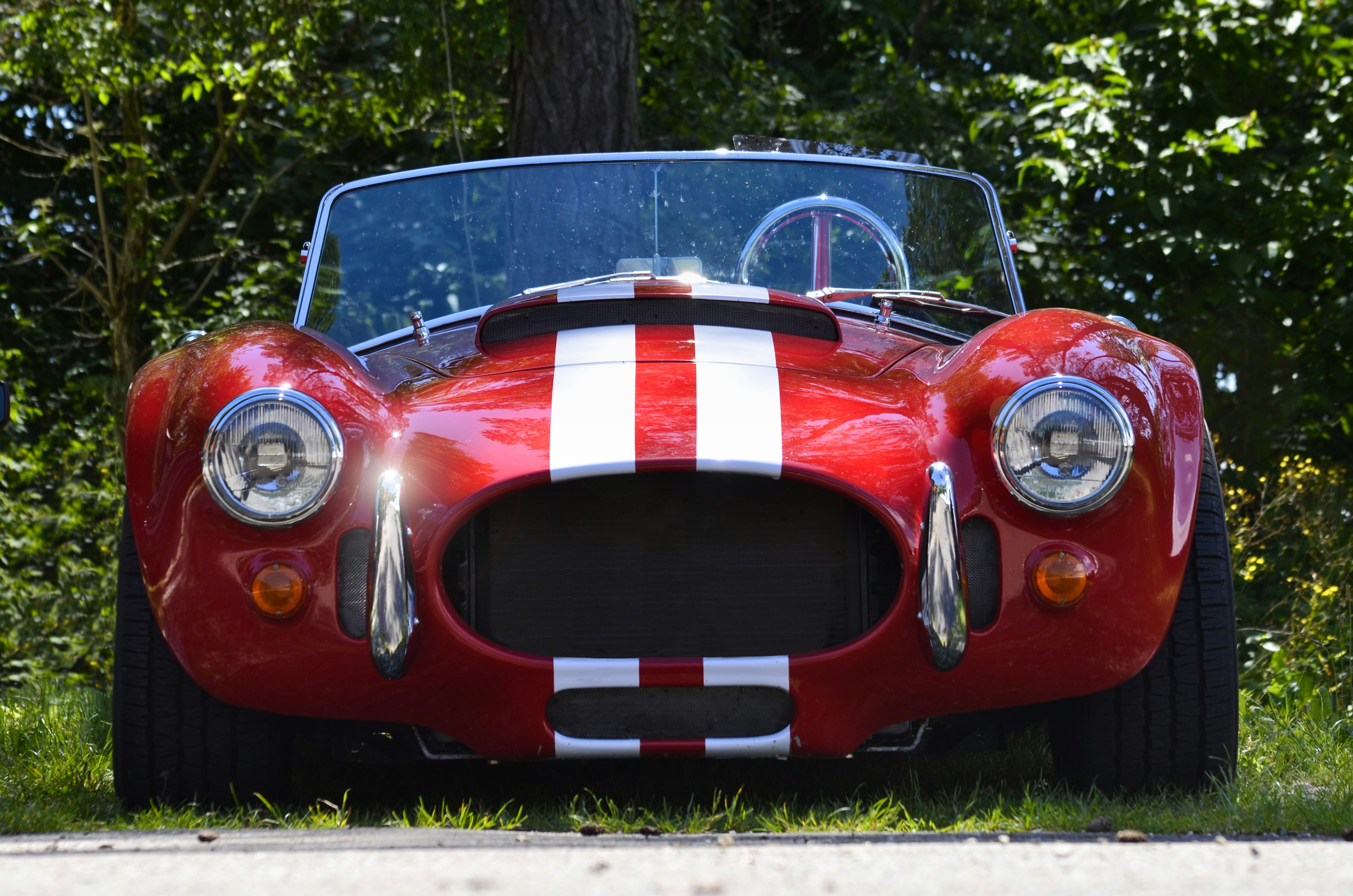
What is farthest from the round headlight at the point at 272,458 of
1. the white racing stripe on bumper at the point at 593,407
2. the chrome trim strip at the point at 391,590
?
the white racing stripe on bumper at the point at 593,407

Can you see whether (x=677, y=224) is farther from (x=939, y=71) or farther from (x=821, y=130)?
(x=939, y=71)

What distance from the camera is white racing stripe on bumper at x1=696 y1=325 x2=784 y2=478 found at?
7.13ft

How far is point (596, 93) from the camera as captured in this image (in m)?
6.03

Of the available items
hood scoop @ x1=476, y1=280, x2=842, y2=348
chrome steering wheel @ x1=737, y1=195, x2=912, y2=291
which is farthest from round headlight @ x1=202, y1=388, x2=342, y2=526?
chrome steering wheel @ x1=737, y1=195, x2=912, y2=291

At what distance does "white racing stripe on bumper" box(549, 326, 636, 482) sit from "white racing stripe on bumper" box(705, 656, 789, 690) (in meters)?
0.36

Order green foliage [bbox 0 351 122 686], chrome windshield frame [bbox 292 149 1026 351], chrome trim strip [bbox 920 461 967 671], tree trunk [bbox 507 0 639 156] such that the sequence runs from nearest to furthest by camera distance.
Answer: chrome trim strip [bbox 920 461 967 671], chrome windshield frame [bbox 292 149 1026 351], tree trunk [bbox 507 0 639 156], green foliage [bbox 0 351 122 686]

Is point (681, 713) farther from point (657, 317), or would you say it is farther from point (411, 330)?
point (411, 330)

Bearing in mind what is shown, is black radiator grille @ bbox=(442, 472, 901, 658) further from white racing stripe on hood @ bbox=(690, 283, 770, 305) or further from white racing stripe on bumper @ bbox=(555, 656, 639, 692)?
white racing stripe on hood @ bbox=(690, 283, 770, 305)

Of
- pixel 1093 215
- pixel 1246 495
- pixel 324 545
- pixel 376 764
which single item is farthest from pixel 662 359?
pixel 1093 215

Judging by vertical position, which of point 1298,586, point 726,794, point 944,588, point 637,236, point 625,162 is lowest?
point 726,794

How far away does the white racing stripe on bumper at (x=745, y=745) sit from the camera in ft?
7.23

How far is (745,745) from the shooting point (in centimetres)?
220

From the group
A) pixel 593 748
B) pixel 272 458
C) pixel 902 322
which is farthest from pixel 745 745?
pixel 902 322

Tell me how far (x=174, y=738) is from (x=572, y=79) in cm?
433
